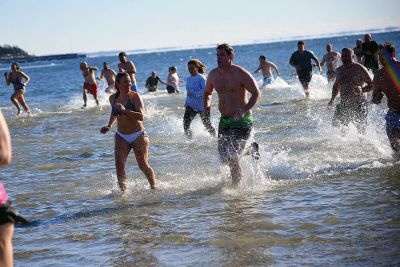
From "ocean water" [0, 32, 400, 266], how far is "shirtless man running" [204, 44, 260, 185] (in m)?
0.53

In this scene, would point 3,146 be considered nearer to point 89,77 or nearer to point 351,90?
point 351,90

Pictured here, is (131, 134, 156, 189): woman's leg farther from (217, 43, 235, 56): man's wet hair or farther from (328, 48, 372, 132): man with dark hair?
(328, 48, 372, 132): man with dark hair

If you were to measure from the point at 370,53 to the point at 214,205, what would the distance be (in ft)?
30.9

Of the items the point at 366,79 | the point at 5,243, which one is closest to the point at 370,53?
the point at 366,79

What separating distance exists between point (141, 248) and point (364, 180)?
3.10m

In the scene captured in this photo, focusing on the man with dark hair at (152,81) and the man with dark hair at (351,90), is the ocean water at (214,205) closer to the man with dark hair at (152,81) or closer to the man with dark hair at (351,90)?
the man with dark hair at (351,90)

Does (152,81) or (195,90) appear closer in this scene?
(195,90)

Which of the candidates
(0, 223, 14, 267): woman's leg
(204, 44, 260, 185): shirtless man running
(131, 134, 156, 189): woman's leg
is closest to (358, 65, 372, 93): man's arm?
(204, 44, 260, 185): shirtless man running

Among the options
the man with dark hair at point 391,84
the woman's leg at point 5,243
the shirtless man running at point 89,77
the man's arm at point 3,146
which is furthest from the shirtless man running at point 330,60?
the man's arm at point 3,146

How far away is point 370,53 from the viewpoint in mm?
14797

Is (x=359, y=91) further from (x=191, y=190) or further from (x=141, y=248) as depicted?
(x=141, y=248)

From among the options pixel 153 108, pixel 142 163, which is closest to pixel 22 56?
pixel 153 108

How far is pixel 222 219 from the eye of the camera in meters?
6.02

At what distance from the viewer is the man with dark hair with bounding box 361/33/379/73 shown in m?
14.7
